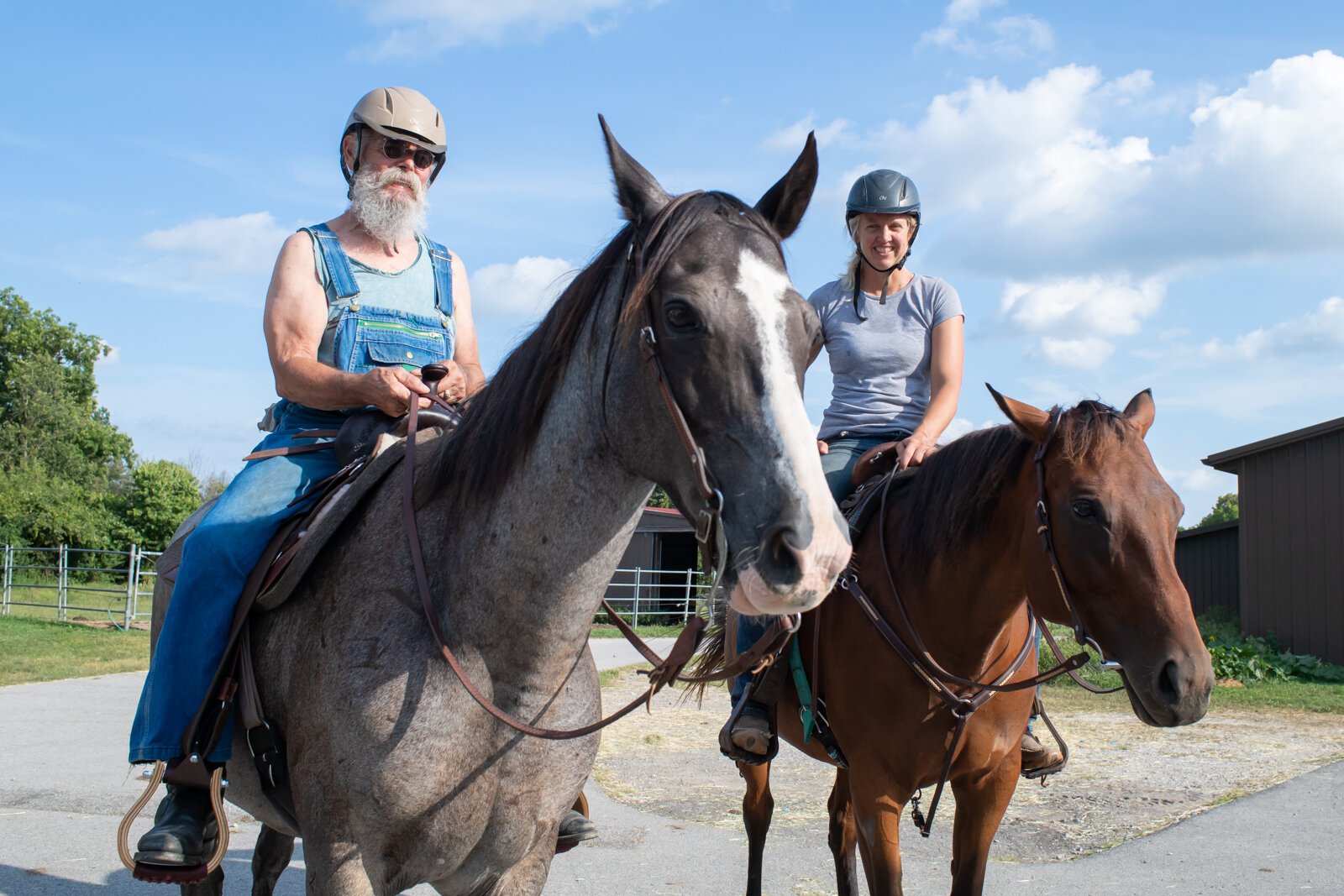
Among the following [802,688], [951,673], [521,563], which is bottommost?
[802,688]

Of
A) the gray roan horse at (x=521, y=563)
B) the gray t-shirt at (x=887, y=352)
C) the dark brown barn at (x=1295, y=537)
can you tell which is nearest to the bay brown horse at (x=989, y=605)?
the gray t-shirt at (x=887, y=352)

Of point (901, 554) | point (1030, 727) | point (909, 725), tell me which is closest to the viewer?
point (909, 725)

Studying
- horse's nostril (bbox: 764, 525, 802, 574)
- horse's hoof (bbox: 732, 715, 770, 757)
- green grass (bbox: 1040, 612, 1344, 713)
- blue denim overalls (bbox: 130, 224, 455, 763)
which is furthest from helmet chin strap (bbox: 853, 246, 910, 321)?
green grass (bbox: 1040, 612, 1344, 713)

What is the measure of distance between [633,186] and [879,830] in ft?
8.29

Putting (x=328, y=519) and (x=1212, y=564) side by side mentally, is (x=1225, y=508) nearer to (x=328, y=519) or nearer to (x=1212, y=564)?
(x=1212, y=564)

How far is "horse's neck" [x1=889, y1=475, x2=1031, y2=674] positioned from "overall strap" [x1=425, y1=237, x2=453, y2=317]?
2.04m

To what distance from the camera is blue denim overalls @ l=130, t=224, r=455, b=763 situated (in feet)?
9.18

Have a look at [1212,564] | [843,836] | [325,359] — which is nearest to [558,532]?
[325,359]

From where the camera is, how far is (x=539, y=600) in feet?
7.83

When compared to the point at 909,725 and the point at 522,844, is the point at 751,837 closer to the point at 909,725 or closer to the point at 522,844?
the point at 909,725

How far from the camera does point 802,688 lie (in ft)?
13.9

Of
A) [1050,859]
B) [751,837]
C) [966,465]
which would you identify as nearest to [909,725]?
[966,465]

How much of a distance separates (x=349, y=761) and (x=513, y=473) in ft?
2.56

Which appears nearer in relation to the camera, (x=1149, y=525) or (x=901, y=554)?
(x=1149, y=525)
